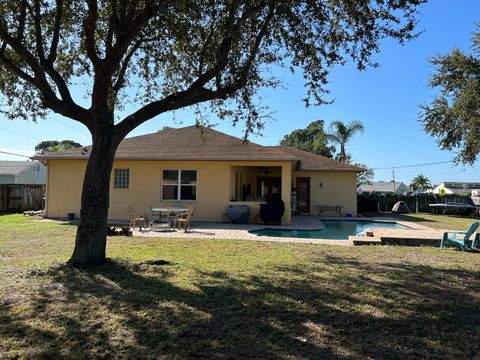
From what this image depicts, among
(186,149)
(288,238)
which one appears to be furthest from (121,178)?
(288,238)

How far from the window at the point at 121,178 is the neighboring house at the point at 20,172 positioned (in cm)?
2738

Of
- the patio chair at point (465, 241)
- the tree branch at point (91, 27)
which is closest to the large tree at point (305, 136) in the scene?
the patio chair at point (465, 241)

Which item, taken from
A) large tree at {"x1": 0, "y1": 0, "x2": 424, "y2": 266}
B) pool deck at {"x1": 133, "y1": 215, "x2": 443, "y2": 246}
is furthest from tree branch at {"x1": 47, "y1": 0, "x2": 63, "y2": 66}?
pool deck at {"x1": 133, "y1": 215, "x2": 443, "y2": 246}

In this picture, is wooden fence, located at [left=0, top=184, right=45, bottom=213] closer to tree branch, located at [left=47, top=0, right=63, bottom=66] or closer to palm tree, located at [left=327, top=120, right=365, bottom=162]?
tree branch, located at [left=47, top=0, right=63, bottom=66]

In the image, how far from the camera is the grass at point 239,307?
3.88 meters

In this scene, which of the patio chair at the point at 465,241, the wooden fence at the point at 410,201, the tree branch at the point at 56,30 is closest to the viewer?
the tree branch at the point at 56,30

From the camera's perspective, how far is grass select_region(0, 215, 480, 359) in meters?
3.88

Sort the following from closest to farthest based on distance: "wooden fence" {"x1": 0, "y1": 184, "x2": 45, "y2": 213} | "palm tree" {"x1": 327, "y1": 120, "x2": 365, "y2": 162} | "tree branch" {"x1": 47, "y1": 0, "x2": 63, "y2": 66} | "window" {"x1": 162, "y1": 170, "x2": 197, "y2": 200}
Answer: "tree branch" {"x1": 47, "y1": 0, "x2": 63, "y2": 66}, "window" {"x1": 162, "y1": 170, "x2": 197, "y2": 200}, "wooden fence" {"x1": 0, "y1": 184, "x2": 45, "y2": 213}, "palm tree" {"x1": 327, "y1": 120, "x2": 365, "y2": 162}

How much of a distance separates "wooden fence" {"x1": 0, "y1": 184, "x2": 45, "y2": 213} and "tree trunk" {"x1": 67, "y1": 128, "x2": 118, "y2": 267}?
18855mm

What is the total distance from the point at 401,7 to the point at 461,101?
13191 millimetres

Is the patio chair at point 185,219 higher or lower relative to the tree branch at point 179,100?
lower

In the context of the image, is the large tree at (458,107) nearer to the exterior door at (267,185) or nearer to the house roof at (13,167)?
the exterior door at (267,185)

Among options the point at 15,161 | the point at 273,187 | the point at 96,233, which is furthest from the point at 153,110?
the point at 15,161

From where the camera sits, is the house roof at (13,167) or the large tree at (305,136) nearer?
the house roof at (13,167)
